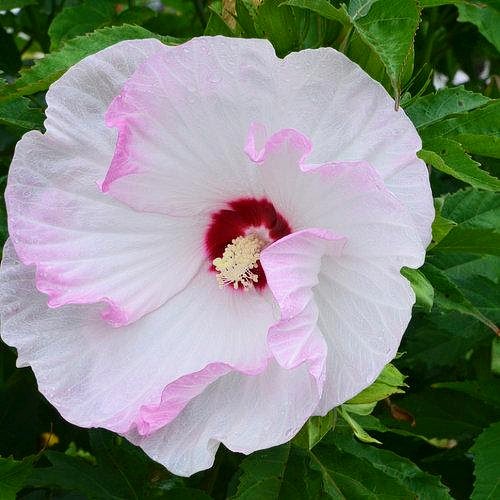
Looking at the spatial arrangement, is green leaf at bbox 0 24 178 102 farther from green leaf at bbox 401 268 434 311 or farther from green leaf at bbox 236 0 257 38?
green leaf at bbox 401 268 434 311

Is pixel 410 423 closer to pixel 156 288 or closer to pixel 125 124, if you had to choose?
pixel 156 288

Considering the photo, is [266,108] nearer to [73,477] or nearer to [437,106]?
[437,106]

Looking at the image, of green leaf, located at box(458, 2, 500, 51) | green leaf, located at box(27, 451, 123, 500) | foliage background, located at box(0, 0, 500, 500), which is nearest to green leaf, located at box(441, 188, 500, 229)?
foliage background, located at box(0, 0, 500, 500)

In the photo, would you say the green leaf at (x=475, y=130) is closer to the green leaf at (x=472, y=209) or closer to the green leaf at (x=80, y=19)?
the green leaf at (x=472, y=209)

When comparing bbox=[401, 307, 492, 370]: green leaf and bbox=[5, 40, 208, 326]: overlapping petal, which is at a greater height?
bbox=[5, 40, 208, 326]: overlapping petal

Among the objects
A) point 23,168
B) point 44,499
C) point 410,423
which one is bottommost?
point 410,423

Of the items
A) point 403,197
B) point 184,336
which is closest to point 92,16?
point 184,336
